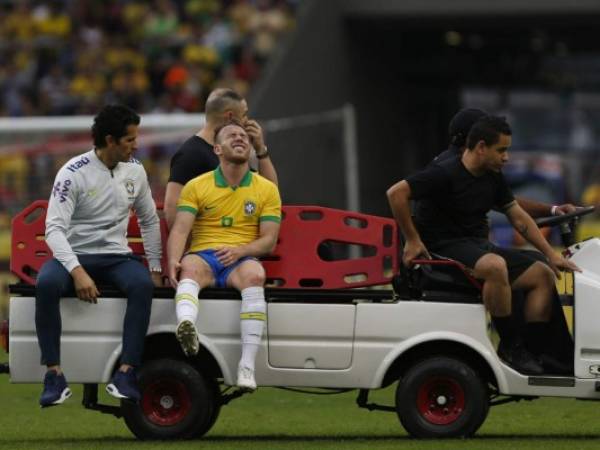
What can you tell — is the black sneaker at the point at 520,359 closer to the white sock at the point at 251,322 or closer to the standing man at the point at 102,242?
the white sock at the point at 251,322

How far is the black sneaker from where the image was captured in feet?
34.4

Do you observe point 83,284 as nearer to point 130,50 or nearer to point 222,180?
point 222,180

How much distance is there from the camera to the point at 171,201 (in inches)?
424

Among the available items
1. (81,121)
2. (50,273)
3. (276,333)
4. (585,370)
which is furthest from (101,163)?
(81,121)

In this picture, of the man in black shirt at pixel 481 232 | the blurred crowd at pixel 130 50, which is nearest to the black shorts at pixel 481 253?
the man in black shirt at pixel 481 232

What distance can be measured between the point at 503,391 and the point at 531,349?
1.18ft

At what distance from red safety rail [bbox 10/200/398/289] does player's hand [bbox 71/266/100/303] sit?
0.49m

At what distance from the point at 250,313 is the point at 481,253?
1343 mm

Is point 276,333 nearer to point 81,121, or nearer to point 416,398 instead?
point 416,398

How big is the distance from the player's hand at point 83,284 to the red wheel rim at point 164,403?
646 mm

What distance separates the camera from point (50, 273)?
1031cm

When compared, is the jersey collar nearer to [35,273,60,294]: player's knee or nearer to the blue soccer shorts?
the blue soccer shorts

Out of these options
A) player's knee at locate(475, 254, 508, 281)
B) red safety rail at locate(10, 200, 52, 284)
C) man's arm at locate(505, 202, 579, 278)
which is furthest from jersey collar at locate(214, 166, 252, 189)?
man's arm at locate(505, 202, 579, 278)

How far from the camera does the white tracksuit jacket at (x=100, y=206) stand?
10445mm
